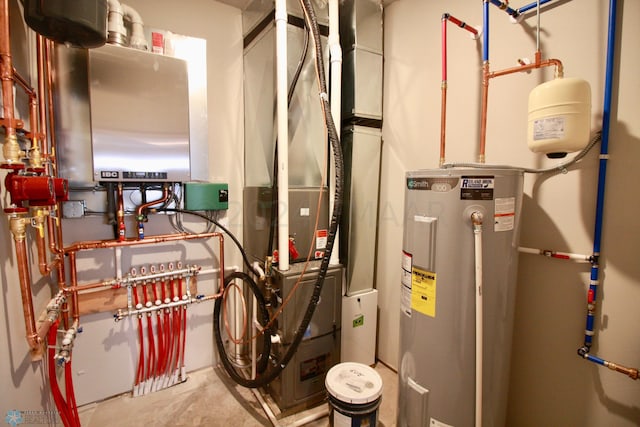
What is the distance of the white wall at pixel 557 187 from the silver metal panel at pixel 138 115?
1481 millimetres

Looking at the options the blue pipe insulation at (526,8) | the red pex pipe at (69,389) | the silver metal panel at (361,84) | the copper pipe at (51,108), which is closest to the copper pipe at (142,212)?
the copper pipe at (51,108)

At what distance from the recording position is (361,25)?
1855 mm

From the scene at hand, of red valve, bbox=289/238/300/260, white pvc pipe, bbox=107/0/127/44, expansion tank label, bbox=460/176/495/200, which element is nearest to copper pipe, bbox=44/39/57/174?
white pvc pipe, bbox=107/0/127/44

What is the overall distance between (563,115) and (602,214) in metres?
0.46

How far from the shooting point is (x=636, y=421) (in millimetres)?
1107

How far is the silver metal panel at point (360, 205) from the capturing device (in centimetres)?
194

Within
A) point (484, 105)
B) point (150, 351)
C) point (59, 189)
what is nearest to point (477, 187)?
point (484, 105)

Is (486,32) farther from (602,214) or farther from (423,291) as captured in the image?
(423,291)

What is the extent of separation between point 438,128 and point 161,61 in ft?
5.44

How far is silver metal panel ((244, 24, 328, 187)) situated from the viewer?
174 cm

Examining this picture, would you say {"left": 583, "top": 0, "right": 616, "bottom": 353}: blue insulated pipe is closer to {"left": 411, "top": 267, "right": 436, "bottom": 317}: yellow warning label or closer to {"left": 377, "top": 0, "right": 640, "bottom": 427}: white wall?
{"left": 377, "top": 0, "right": 640, "bottom": 427}: white wall

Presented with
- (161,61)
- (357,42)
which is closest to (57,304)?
(161,61)

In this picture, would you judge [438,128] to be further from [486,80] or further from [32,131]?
[32,131]

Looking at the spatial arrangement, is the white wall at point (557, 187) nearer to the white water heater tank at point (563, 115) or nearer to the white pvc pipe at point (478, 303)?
the white water heater tank at point (563, 115)
